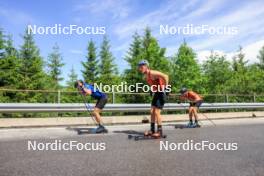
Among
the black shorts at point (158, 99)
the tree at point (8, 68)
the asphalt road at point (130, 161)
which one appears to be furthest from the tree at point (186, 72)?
the asphalt road at point (130, 161)

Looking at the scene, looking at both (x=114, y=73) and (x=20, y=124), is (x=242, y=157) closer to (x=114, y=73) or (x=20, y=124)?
(x=20, y=124)

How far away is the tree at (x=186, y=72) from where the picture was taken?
4847cm

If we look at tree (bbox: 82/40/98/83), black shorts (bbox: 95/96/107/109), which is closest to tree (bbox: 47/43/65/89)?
tree (bbox: 82/40/98/83)

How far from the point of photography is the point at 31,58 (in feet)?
137

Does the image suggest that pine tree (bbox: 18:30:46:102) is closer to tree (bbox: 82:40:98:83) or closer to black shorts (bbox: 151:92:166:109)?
tree (bbox: 82:40:98:83)

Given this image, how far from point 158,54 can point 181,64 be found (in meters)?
5.58

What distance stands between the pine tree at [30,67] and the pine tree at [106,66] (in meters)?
12.0

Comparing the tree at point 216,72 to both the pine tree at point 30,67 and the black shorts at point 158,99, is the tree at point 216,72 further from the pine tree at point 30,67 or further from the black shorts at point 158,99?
the black shorts at point 158,99

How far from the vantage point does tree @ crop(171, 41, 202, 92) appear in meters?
48.5

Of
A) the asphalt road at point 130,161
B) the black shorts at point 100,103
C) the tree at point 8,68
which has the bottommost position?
the asphalt road at point 130,161

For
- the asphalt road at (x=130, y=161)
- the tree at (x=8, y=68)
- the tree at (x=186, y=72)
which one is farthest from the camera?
the tree at (x=186, y=72)

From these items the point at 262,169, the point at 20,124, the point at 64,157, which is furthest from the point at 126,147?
the point at 20,124

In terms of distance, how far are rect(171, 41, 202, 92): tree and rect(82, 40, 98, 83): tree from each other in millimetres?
12207

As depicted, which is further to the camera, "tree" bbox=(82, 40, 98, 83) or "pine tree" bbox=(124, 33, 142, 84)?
"tree" bbox=(82, 40, 98, 83)
